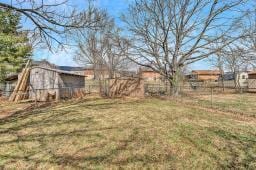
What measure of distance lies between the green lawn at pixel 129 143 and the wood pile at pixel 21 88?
11346 mm

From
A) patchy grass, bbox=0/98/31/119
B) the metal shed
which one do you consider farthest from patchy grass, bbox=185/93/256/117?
the metal shed

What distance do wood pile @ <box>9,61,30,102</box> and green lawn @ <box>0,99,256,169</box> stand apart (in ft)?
37.2

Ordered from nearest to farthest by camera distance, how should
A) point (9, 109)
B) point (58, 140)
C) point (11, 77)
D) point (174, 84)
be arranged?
point (58, 140) → point (9, 109) → point (174, 84) → point (11, 77)

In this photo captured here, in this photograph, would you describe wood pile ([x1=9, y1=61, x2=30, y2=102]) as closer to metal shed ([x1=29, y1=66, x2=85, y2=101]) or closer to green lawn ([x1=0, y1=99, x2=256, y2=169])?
metal shed ([x1=29, y1=66, x2=85, y2=101])

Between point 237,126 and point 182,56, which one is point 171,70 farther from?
point 237,126

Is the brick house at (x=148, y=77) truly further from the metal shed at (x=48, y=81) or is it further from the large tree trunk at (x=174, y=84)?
the metal shed at (x=48, y=81)

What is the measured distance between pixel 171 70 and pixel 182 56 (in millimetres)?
1360

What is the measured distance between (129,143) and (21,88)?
1717 cm

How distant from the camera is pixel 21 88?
22.1 metres

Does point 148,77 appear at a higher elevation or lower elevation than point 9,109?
higher

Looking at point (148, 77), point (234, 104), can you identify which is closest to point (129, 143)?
point (234, 104)

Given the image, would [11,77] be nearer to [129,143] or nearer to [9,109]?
[9,109]

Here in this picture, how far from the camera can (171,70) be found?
21.7 m


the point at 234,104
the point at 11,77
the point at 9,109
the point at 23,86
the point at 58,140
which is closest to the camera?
the point at 58,140
